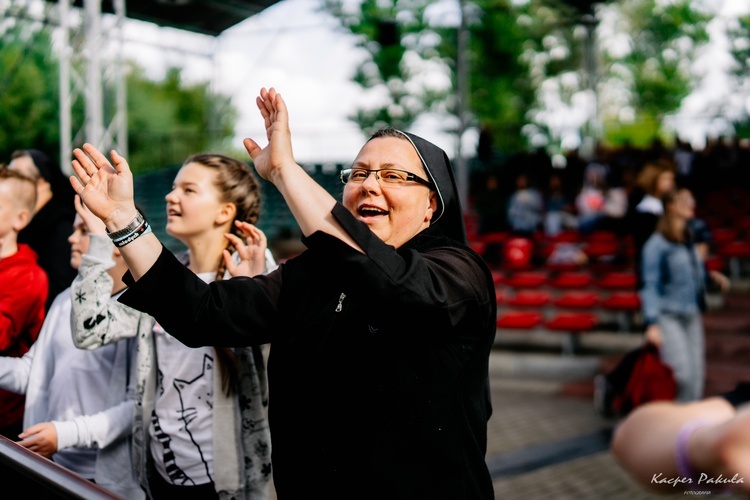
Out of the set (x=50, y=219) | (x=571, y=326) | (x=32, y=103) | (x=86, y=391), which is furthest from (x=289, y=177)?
(x=32, y=103)

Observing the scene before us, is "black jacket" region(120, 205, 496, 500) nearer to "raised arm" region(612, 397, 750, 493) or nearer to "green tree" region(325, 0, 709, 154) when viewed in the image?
"raised arm" region(612, 397, 750, 493)

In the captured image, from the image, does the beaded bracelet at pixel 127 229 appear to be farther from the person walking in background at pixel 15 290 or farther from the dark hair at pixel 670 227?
the dark hair at pixel 670 227

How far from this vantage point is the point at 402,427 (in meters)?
1.62

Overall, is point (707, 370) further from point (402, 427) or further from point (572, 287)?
point (402, 427)

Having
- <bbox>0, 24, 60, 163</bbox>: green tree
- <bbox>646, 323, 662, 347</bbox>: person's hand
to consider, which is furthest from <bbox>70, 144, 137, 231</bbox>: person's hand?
<bbox>0, 24, 60, 163</bbox>: green tree

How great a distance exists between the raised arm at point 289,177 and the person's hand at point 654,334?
4.22m

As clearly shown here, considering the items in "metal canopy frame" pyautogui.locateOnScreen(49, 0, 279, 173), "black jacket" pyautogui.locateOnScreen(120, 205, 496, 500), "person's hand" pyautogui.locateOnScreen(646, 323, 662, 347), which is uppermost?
"metal canopy frame" pyautogui.locateOnScreen(49, 0, 279, 173)

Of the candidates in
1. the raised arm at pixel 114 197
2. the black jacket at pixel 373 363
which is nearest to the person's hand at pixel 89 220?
the raised arm at pixel 114 197

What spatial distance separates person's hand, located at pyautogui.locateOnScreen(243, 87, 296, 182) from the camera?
159cm

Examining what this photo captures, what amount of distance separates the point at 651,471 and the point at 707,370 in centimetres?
735

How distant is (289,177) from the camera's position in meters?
1.55

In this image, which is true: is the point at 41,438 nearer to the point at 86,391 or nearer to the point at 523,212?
the point at 86,391

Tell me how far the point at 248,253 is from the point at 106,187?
2.16 feet

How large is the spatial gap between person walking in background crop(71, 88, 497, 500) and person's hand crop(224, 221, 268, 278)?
0.42 m
